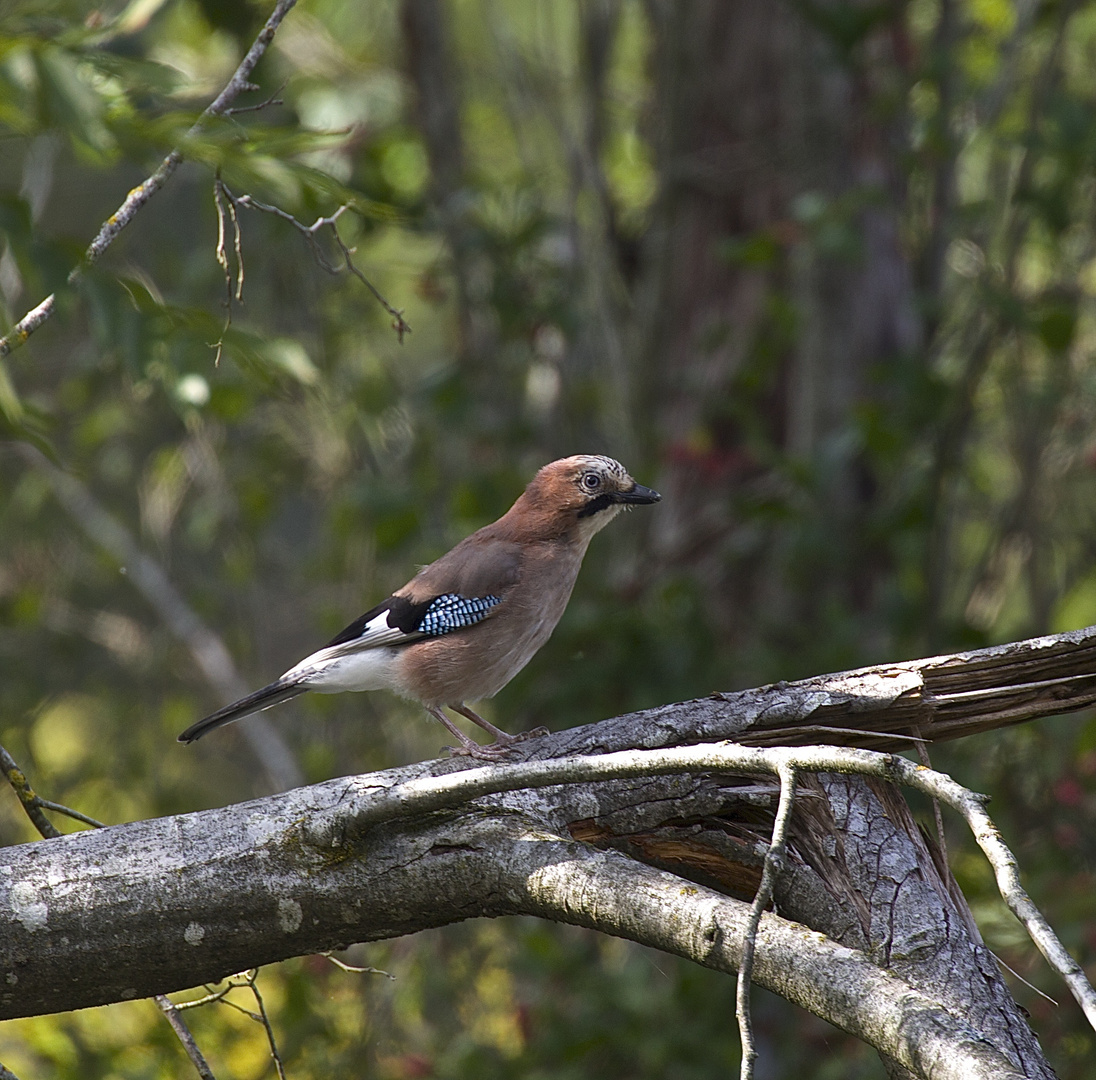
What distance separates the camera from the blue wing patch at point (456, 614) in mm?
4547

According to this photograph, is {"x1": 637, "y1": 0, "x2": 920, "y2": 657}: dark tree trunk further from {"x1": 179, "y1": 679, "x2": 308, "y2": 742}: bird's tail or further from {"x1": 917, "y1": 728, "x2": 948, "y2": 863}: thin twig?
{"x1": 917, "y1": 728, "x2": 948, "y2": 863}: thin twig

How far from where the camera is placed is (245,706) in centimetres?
423

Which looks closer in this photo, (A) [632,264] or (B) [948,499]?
(B) [948,499]

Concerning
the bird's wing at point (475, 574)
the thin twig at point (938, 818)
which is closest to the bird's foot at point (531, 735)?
the bird's wing at point (475, 574)

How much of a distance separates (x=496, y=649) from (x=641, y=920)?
7.46 ft

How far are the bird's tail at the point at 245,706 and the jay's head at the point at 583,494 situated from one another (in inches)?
46.4

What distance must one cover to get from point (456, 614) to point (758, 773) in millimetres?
2433

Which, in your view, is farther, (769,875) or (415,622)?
(415,622)

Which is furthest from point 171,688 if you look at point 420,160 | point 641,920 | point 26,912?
point 641,920

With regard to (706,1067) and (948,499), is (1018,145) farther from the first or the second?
(706,1067)

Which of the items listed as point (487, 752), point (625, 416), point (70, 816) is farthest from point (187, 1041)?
point (625, 416)

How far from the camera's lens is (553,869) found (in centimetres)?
247

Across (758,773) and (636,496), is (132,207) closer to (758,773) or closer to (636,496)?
(758,773)

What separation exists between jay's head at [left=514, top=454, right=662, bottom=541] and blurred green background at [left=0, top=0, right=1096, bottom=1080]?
703 mm
